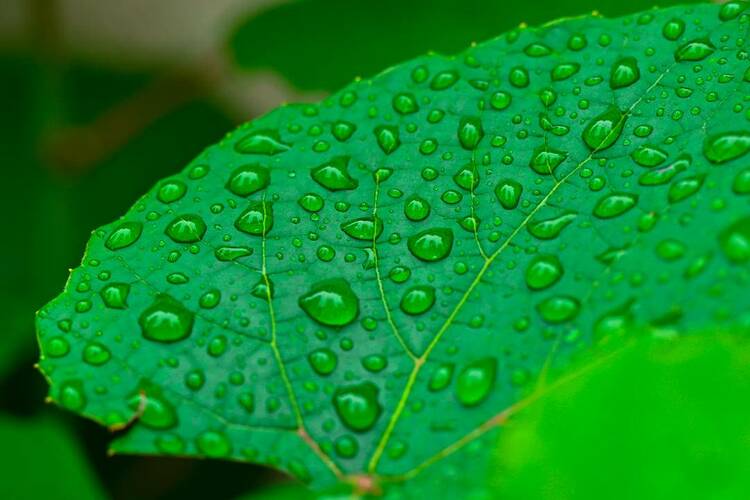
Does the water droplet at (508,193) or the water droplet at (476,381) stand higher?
the water droplet at (508,193)

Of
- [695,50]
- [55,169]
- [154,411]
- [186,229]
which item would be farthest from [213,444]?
[55,169]

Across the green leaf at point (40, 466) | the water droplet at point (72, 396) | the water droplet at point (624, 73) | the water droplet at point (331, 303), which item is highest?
the water droplet at point (624, 73)

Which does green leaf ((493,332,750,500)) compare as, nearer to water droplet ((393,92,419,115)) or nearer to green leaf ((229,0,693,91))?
water droplet ((393,92,419,115))

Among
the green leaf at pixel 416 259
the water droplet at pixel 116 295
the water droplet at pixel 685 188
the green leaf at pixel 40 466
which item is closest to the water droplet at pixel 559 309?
the green leaf at pixel 416 259

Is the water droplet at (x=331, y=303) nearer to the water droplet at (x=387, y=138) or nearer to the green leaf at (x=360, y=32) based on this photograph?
the water droplet at (x=387, y=138)

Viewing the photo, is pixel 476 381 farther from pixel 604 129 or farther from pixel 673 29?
pixel 673 29

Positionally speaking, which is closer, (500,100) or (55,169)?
(500,100)

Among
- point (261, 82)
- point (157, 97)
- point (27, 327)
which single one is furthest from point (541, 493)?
point (261, 82)
